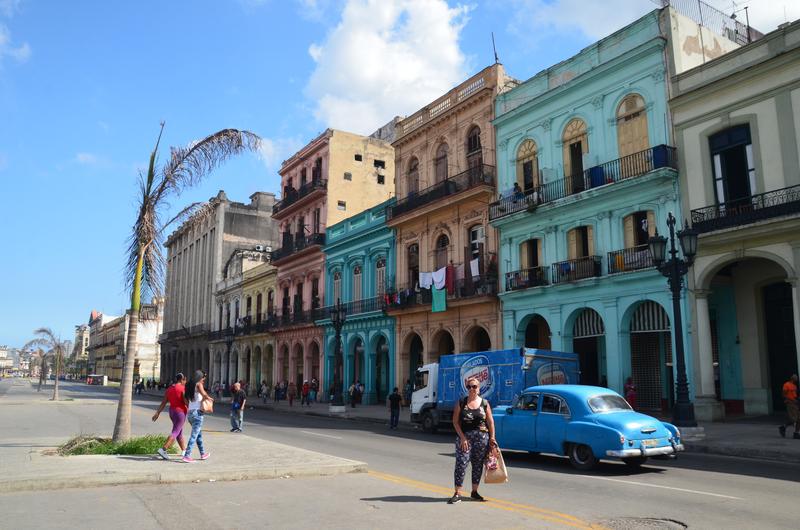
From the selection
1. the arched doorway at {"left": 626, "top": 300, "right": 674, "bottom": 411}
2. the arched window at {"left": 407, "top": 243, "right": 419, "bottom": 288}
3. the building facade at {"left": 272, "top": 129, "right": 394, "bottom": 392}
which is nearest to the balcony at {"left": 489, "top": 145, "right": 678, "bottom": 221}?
the arched doorway at {"left": 626, "top": 300, "right": 674, "bottom": 411}

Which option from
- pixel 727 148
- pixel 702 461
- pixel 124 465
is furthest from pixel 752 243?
pixel 124 465

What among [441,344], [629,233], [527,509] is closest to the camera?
[527,509]

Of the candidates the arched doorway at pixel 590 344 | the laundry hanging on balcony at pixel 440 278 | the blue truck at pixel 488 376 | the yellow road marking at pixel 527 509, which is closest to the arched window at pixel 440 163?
the laundry hanging on balcony at pixel 440 278

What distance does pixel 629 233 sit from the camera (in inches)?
923

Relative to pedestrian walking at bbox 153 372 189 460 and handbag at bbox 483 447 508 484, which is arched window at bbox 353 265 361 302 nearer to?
pedestrian walking at bbox 153 372 189 460

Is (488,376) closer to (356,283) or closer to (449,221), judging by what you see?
(449,221)

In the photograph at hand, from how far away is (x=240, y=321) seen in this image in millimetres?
56219

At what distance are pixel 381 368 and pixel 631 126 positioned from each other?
2070 centimetres

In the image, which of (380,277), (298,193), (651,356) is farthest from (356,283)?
(651,356)

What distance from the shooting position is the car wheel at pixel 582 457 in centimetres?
1162

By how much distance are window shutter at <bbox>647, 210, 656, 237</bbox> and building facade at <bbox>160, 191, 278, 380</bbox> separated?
4508 centimetres

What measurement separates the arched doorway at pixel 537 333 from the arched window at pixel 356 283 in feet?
45.5

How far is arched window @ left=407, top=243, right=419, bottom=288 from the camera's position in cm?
3519

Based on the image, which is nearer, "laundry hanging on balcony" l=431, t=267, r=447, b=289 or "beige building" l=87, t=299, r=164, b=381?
"laundry hanging on balcony" l=431, t=267, r=447, b=289
